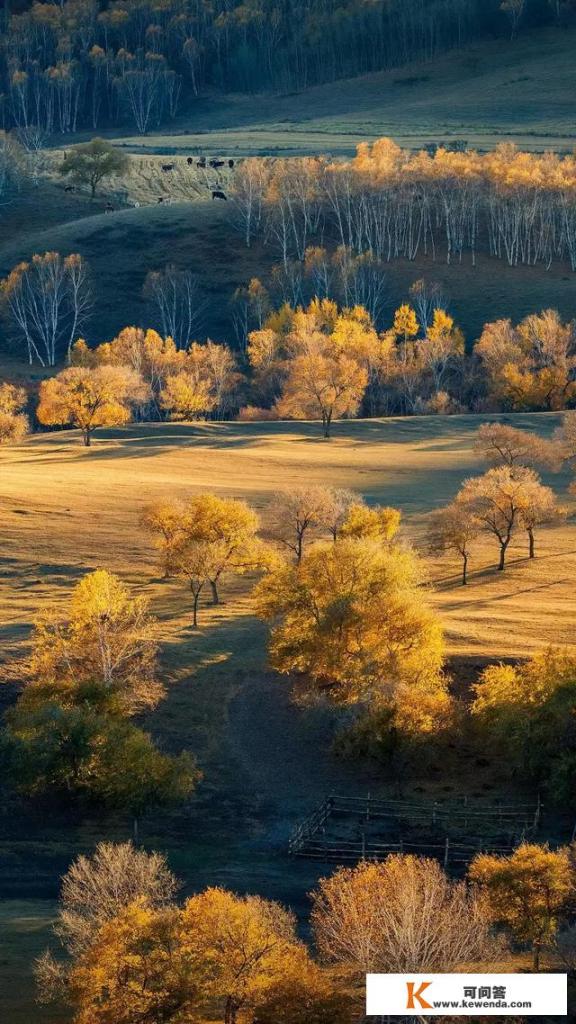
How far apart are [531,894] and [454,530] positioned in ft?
115

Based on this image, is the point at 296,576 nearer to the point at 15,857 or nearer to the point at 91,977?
the point at 15,857

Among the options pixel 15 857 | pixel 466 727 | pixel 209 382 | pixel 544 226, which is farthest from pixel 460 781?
pixel 544 226

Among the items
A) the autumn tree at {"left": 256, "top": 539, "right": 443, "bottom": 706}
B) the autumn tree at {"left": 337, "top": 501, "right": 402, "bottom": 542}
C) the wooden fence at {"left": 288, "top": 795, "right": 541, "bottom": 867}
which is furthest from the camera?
the autumn tree at {"left": 337, "top": 501, "right": 402, "bottom": 542}

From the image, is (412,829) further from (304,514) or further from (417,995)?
(304,514)

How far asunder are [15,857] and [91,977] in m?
15.9

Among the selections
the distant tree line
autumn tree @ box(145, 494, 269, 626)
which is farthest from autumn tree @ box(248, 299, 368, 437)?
autumn tree @ box(145, 494, 269, 626)

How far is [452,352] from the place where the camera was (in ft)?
477

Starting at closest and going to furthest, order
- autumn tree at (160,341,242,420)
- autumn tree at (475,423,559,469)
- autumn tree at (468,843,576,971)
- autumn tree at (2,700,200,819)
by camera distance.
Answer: autumn tree at (468,843,576,971) < autumn tree at (2,700,200,819) < autumn tree at (475,423,559,469) < autumn tree at (160,341,242,420)

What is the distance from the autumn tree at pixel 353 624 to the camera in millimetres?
61031

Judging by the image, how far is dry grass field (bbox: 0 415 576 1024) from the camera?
5153 cm

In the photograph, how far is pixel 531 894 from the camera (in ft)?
142

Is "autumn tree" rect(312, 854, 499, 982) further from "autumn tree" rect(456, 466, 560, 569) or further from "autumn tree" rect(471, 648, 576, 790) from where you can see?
"autumn tree" rect(456, 466, 560, 569)
